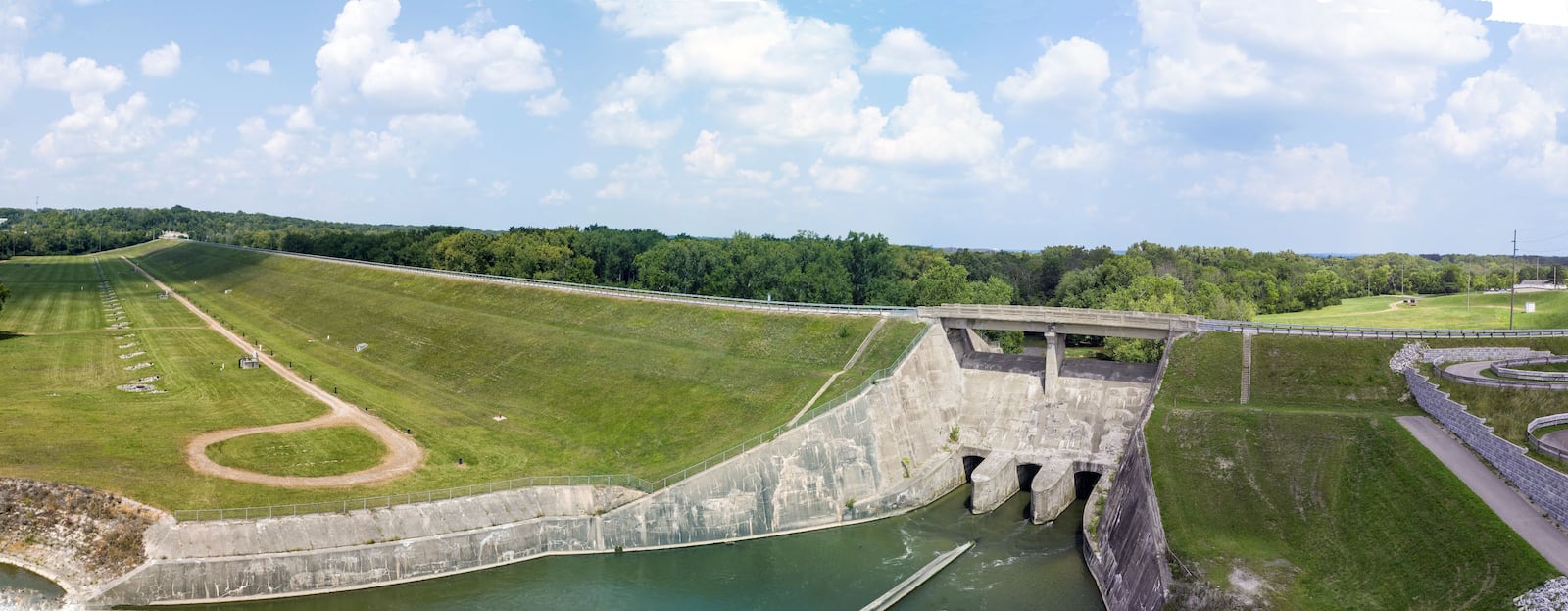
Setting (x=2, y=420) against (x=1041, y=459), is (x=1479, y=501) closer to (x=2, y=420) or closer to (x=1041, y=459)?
(x=1041, y=459)

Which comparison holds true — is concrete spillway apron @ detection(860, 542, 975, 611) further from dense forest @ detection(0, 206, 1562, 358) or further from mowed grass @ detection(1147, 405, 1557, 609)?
dense forest @ detection(0, 206, 1562, 358)

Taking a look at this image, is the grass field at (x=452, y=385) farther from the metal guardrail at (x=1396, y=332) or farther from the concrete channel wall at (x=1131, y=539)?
the metal guardrail at (x=1396, y=332)

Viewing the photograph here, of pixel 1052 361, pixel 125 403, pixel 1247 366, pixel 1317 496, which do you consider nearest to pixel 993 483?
pixel 1052 361

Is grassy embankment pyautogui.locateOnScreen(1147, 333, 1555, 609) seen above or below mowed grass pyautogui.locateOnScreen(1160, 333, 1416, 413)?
below

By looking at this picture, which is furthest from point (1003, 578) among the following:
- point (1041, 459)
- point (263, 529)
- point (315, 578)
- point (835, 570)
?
point (263, 529)

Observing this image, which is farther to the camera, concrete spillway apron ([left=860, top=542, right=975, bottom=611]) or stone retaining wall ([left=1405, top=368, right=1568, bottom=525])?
concrete spillway apron ([left=860, top=542, right=975, bottom=611])

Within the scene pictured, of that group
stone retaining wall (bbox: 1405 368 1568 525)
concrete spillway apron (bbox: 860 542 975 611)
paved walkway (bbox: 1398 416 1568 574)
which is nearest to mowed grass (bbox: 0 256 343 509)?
concrete spillway apron (bbox: 860 542 975 611)

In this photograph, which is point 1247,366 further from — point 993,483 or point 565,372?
point 565,372
